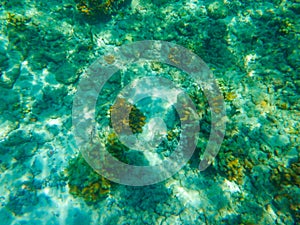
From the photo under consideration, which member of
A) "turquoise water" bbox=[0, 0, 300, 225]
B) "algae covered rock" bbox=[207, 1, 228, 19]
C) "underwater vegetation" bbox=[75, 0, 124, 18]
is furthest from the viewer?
"algae covered rock" bbox=[207, 1, 228, 19]

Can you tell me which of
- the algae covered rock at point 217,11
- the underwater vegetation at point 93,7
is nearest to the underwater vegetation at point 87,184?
the underwater vegetation at point 93,7

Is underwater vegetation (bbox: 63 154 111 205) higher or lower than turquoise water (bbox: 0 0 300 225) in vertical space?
lower

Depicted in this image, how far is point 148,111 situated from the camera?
547 centimetres

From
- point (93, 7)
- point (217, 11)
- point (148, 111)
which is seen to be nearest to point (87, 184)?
point (148, 111)

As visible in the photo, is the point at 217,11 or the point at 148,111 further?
the point at 217,11

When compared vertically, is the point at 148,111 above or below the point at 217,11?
below

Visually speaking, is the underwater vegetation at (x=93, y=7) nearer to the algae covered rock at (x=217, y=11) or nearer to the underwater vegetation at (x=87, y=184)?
the algae covered rock at (x=217, y=11)

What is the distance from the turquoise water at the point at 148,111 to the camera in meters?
4.47

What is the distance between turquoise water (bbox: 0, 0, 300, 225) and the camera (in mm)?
4469

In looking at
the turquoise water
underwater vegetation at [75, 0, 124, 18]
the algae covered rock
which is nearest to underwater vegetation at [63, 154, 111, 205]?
the turquoise water

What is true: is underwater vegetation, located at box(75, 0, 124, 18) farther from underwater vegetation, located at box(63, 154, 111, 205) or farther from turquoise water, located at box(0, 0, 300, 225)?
underwater vegetation, located at box(63, 154, 111, 205)

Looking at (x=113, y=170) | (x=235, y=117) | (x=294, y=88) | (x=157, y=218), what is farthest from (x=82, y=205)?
(x=294, y=88)

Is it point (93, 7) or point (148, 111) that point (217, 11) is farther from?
point (148, 111)

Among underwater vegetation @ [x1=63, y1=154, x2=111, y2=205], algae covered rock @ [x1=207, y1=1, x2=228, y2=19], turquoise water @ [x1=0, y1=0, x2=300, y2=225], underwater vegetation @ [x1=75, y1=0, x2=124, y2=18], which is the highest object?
algae covered rock @ [x1=207, y1=1, x2=228, y2=19]
